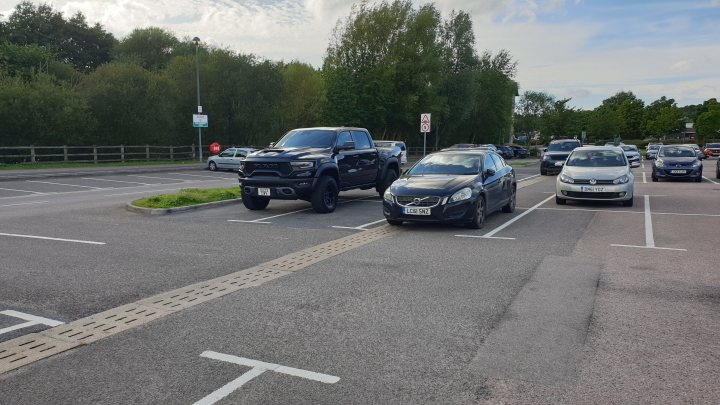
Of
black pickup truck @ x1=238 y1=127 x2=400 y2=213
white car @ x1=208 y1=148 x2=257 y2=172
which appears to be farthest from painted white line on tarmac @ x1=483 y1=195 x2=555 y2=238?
white car @ x1=208 y1=148 x2=257 y2=172

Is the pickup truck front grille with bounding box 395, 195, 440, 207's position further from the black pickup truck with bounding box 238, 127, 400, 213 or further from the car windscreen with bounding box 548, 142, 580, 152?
the car windscreen with bounding box 548, 142, 580, 152

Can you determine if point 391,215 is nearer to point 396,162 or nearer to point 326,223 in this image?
point 326,223

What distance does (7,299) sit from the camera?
235 inches

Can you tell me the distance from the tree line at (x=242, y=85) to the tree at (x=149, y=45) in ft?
0.49

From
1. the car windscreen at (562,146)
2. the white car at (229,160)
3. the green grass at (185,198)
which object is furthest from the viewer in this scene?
the white car at (229,160)

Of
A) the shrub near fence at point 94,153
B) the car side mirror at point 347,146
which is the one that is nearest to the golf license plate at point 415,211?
the car side mirror at point 347,146

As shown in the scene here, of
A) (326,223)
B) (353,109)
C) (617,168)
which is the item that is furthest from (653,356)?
(353,109)

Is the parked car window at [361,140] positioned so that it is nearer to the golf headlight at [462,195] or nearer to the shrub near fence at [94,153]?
the golf headlight at [462,195]

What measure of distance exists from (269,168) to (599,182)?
8.05 meters

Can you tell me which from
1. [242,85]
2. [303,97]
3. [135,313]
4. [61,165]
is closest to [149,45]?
[303,97]

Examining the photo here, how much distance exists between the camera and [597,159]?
606 inches

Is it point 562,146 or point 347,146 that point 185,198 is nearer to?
point 347,146

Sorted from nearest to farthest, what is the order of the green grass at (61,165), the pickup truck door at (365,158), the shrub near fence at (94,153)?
the pickup truck door at (365,158) < the green grass at (61,165) < the shrub near fence at (94,153)

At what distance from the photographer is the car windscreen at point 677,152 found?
78.2ft
